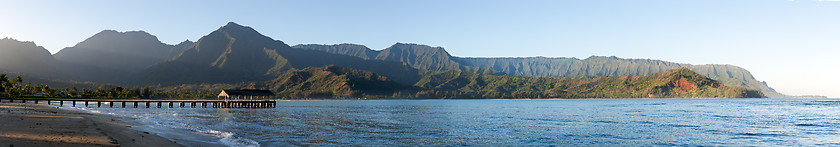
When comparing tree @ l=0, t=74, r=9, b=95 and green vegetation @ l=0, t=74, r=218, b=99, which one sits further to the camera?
green vegetation @ l=0, t=74, r=218, b=99

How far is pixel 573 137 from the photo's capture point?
3481 centimetres

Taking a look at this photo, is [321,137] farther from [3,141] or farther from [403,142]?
[3,141]

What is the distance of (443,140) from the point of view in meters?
32.0

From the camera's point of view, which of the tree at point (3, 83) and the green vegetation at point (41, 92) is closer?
the tree at point (3, 83)

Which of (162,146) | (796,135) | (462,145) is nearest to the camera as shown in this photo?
(162,146)

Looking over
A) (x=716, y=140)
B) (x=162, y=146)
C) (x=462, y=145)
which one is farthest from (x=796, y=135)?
(x=162, y=146)

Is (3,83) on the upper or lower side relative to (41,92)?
upper

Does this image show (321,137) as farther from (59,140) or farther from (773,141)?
(773,141)

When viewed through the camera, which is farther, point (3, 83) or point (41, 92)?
point (41, 92)

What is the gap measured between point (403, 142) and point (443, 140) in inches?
118

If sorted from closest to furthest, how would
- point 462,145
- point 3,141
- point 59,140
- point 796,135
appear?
point 3,141 → point 59,140 → point 462,145 → point 796,135

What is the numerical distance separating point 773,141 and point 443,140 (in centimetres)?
2289

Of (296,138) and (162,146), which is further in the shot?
(296,138)

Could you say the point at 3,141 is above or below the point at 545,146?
above
